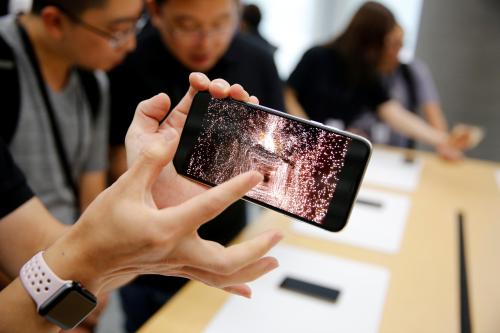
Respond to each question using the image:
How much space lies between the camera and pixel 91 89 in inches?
36.8

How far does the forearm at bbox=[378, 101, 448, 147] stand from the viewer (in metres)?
1.79

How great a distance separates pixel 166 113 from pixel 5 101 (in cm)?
45

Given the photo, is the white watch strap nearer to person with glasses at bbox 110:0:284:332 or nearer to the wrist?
the wrist

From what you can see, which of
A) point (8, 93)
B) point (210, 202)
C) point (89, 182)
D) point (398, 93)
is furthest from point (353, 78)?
point (210, 202)

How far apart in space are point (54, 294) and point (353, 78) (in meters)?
1.49

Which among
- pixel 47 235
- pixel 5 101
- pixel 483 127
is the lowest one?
pixel 483 127

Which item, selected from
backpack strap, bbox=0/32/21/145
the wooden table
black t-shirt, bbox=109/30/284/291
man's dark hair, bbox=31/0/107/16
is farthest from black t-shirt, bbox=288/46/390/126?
backpack strap, bbox=0/32/21/145

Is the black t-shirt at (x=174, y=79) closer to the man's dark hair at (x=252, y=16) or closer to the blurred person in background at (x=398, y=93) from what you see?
the blurred person in background at (x=398, y=93)

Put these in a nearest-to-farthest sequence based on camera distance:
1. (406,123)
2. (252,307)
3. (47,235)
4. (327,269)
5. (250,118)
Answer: (250,118) → (47,235) → (252,307) → (327,269) → (406,123)

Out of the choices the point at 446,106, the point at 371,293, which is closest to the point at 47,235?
the point at 371,293

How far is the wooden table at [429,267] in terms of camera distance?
2.48ft

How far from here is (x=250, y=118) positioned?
0.45 meters

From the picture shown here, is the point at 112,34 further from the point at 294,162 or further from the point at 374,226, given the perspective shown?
the point at 374,226

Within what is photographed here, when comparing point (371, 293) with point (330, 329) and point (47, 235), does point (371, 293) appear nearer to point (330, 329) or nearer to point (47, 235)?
point (330, 329)
